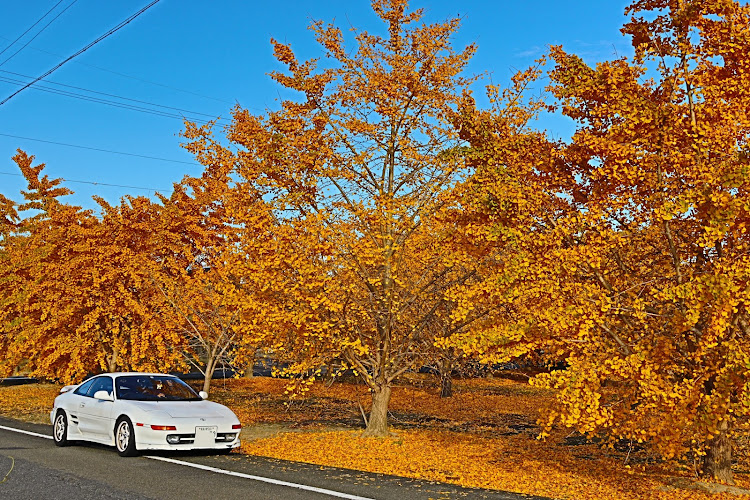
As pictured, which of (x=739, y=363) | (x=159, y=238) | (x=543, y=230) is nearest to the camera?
(x=739, y=363)

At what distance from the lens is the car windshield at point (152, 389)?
34.6ft

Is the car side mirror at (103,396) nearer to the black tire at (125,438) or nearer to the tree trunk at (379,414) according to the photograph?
the black tire at (125,438)

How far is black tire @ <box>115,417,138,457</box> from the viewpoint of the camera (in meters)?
9.66

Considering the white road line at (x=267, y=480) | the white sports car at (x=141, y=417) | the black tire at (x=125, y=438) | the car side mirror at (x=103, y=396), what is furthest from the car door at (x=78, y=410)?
the white road line at (x=267, y=480)

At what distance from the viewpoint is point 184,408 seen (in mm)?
10266

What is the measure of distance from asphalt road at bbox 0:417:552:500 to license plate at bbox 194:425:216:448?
0.21 meters

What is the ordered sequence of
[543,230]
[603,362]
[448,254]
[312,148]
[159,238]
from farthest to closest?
[159,238] < [312,148] < [448,254] < [543,230] < [603,362]

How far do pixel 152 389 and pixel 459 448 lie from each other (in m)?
6.28

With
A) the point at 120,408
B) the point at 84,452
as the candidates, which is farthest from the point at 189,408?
the point at 84,452

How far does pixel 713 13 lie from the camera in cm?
891

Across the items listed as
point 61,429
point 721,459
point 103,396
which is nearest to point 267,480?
point 103,396

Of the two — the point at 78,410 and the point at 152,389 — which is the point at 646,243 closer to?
the point at 152,389

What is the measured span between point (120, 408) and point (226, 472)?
258cm

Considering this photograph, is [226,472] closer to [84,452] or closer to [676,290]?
[84,452]
